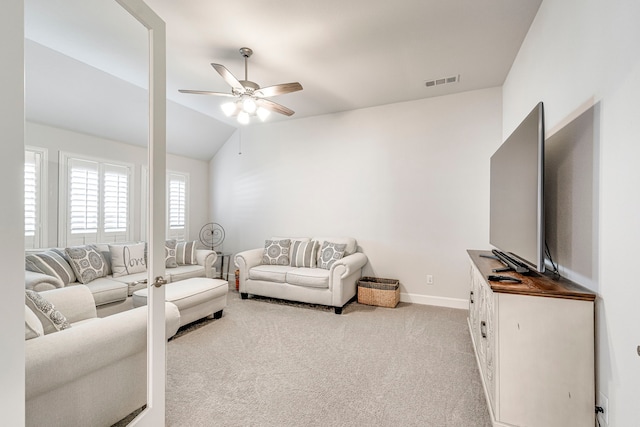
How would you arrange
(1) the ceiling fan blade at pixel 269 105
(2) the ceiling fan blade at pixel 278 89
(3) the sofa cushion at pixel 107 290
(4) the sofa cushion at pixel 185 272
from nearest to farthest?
(3) the sofa cushion at pixel 107 290
(2) the ceiling fan blade at pixel 278 89
(1) the ceiling fan blade at pixel 269 105
(4) the sofa cushion at pixel 185 272

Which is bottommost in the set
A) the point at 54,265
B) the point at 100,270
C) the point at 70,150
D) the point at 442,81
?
the point at 100,270

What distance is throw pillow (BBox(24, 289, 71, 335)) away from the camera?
138 cm

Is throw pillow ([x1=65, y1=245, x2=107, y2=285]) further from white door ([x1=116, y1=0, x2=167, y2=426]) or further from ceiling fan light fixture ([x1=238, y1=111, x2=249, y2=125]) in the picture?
ceiling fan light fixture ([x1=238, y1=111, x2=249, y2=125])

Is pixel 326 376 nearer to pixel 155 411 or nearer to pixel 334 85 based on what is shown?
pixel 155 411

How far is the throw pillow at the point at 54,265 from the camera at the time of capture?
1.35 metres

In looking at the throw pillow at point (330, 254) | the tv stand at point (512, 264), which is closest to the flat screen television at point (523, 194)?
the tv stand at point (512, 264)

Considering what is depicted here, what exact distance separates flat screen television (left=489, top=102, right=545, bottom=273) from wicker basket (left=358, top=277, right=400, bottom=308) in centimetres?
166

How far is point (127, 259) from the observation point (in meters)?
1.96

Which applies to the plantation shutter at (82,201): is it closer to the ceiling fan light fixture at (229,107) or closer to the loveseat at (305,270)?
the ceiling fan light fixture at (229,107)

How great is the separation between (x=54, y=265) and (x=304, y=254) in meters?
3.02

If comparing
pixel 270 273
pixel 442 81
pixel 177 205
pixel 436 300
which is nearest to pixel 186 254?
pixel 177 205

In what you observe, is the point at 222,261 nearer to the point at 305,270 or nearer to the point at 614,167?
the point at 305,270

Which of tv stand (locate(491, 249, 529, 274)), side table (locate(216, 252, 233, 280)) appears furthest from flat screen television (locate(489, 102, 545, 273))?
side table (locate(216, 252, 233, 280))

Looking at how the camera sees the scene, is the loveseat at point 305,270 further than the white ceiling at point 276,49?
Yes
